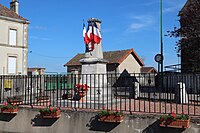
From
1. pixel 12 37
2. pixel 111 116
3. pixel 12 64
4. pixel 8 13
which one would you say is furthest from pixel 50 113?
pixel 8 13

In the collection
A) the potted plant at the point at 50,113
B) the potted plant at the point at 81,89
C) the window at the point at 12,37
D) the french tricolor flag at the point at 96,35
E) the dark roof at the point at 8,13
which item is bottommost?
the potted plant at the point at 50,113

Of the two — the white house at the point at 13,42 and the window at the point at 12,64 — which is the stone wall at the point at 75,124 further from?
the window at the point at 12,64

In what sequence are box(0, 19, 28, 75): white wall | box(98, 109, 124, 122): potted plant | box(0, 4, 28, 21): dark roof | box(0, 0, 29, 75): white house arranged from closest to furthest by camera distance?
box(98, 109, 124, 122): potted plant < box(0, 19, 28, 75): white wall < box(0, 0, 29, 75): white house < box(0, 4, 28, 21): dark roof

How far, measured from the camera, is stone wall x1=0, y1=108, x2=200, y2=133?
→ 659cm

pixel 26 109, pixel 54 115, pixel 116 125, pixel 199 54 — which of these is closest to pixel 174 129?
pixel 116 125

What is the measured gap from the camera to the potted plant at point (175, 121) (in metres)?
6.02

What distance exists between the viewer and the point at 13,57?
2802 centimetres

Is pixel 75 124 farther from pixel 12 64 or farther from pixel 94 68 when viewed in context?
pixel 12 64

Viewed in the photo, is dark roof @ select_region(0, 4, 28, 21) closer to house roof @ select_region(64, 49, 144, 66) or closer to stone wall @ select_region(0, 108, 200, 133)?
house roof @ select_region(64, 49, 144, 66)

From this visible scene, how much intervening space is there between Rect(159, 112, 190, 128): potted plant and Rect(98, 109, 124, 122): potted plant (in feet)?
3.73

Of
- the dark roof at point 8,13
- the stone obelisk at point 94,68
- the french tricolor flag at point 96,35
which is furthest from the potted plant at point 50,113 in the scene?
the dark roof at point 8,13

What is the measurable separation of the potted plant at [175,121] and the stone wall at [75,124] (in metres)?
0.19

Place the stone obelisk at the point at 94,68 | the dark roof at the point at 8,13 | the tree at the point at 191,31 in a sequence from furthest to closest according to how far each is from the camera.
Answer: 1. the dark roof at the point at 8,13
2. the tree at the point at 191,31
3. the stone obelisk at the point at 94,68

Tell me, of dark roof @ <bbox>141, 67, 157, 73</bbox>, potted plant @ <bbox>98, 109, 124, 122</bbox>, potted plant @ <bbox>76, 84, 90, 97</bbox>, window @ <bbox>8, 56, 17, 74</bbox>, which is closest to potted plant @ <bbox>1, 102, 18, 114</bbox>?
potted plant @ <bbox>76, 84, 90, 97</bbox>
